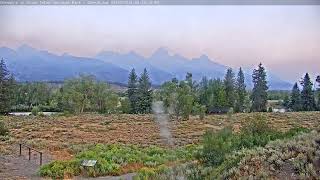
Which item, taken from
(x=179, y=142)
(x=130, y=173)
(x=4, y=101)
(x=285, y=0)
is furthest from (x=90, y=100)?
(x=285, y=0)

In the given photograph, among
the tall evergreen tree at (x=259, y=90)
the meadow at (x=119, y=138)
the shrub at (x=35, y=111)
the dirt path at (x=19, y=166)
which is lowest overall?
the dirt path at (x=19, y=166)

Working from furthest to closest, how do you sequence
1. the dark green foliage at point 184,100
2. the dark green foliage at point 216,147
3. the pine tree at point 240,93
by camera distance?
the pine tree at point 240,93 → the dark green foliage at point 184,100 → the dark green foliage at point 216,147

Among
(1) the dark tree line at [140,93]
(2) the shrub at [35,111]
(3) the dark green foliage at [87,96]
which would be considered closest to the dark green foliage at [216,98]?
(1) the dark tree line at [140,93]

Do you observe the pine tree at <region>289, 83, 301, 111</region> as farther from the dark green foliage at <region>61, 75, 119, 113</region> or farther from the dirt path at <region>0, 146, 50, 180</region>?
the dark green foliage at <region>61, 75, 119, 113</region>

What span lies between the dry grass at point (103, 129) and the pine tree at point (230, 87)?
138 centimetres

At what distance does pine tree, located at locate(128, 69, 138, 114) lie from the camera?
50.9 feet

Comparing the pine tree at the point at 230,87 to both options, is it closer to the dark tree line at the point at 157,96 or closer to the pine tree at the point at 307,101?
the dark tree line at the point at 157,96

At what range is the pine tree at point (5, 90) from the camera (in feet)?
37.3

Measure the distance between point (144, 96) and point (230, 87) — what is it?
14.5 ft

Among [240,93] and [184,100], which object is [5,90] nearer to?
[184,100]

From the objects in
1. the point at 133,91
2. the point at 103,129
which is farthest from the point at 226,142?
the point at 133,91

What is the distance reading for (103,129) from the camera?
463 inches

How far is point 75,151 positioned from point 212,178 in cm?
436

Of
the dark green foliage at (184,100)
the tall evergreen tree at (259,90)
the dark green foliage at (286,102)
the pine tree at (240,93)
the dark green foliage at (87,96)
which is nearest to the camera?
the dark green foliage at (286,102)
